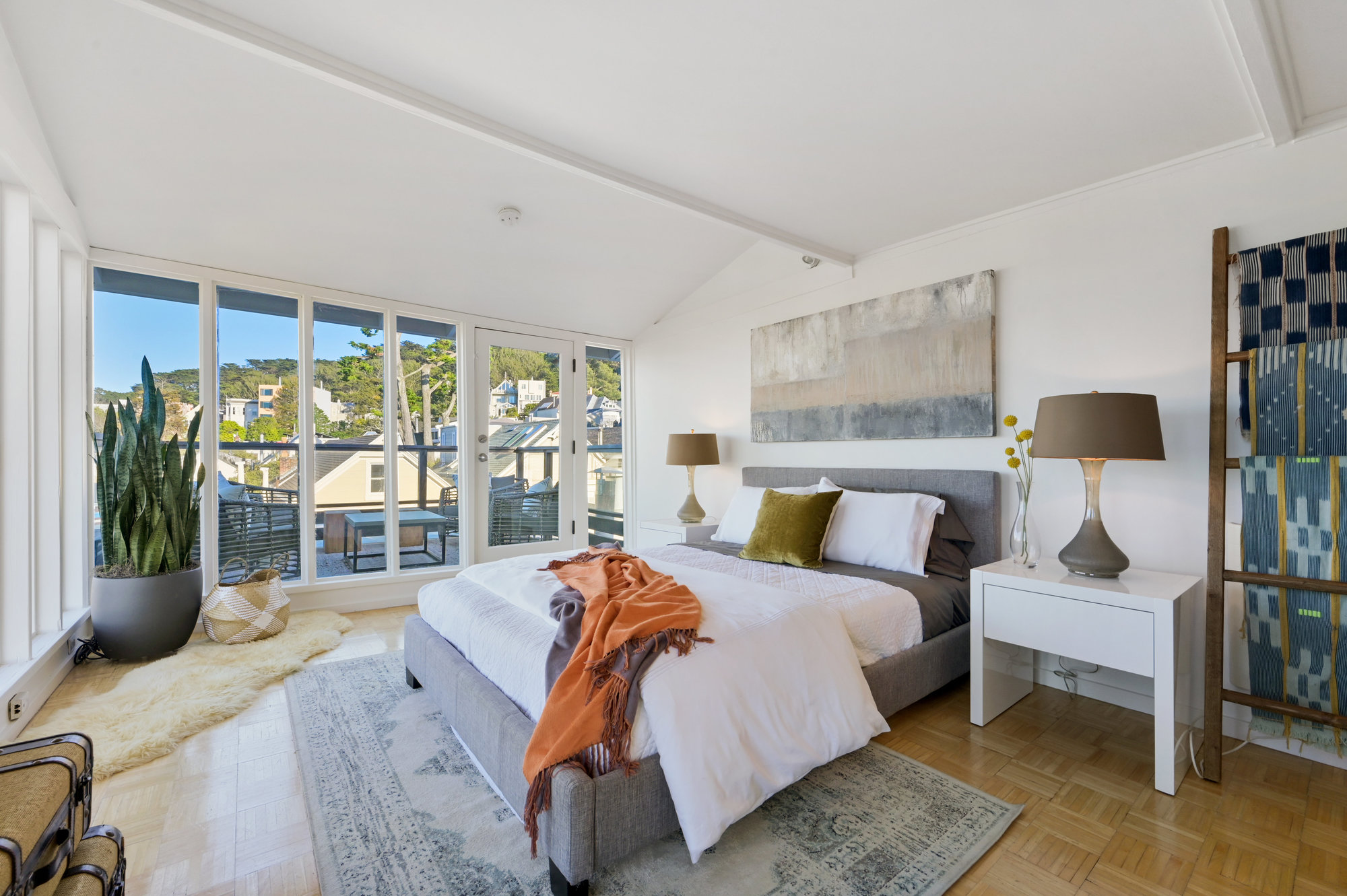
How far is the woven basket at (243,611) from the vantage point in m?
3.29

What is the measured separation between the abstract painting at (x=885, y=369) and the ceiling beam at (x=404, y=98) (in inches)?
30.9

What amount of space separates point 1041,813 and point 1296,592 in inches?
45.0

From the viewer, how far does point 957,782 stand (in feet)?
6.44

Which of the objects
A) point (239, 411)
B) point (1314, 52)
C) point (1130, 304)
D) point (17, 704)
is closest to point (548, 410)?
point (239, 411)

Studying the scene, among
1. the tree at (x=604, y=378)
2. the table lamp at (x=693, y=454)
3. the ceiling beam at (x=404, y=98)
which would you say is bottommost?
the table lamp at (x=693, y=454)

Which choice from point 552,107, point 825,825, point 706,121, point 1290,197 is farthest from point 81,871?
point 1290,197

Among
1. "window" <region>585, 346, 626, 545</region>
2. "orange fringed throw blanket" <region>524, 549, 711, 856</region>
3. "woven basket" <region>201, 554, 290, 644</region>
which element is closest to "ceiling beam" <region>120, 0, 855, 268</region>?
"orange fringed throw blanket" <region>524, 549, 711, 856</region>

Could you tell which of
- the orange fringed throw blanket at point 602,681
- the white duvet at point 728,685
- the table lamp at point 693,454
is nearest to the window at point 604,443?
the table lamp at point 693,454

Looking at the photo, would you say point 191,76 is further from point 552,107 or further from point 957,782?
point 957,782

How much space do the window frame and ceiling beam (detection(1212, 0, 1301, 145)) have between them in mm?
4172

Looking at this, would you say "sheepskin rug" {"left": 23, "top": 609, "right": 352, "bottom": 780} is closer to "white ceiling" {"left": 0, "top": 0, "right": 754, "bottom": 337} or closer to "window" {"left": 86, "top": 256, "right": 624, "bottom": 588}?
"window" {"left": 86, "top": 256, "right": 624, "bottom": 588}

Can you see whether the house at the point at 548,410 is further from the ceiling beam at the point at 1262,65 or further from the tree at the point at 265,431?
the ceiling beam at the point at 1262,65

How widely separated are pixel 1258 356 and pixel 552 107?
2669 mm

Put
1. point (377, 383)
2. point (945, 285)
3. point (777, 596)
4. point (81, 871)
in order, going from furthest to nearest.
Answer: point (377, 383) < point (945, 285) < point (777, 596) < point (81, 871)
